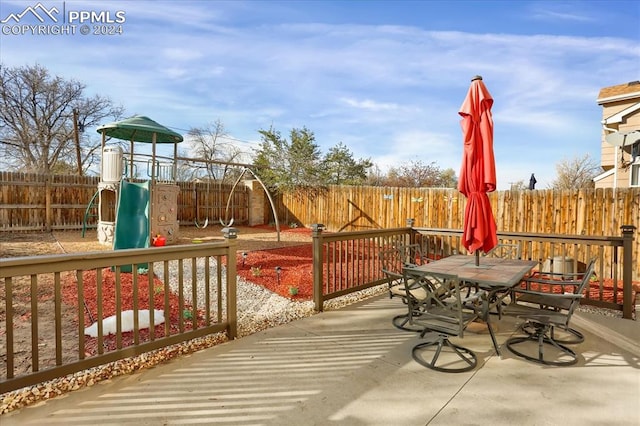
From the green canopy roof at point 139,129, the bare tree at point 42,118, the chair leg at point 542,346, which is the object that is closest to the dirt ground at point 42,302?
the green canopy roof at point 139,129

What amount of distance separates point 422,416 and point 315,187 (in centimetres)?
1141

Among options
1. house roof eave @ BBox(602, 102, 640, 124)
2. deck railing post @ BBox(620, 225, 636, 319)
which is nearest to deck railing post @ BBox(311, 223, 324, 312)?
deck railing post @ BBox(620, 225, 636, 319)

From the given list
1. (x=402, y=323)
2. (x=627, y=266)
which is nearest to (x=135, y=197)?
(x=402, y=323)

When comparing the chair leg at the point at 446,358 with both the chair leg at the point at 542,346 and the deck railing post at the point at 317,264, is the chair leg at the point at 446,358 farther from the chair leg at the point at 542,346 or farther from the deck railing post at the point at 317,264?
the deck railing post at the point at 317,264

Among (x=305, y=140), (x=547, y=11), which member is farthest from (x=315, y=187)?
(x=547, y=11)

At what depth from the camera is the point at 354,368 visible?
102 inches

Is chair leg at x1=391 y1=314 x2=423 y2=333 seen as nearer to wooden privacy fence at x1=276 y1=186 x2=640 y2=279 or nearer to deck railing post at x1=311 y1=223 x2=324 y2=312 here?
deck railing post at x1=311 y1=223 x2=324 y2=312

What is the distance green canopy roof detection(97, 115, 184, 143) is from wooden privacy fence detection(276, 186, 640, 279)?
5450 mm

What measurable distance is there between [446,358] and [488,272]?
0.95 meters

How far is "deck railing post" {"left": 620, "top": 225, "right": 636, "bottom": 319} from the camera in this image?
3752 mm

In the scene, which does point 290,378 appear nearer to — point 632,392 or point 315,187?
point 632,392

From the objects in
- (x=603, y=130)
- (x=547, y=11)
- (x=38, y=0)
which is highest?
(x=38, y=0)

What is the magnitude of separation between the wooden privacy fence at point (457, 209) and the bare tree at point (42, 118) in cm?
1345

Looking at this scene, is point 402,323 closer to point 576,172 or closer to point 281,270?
point 281,270
